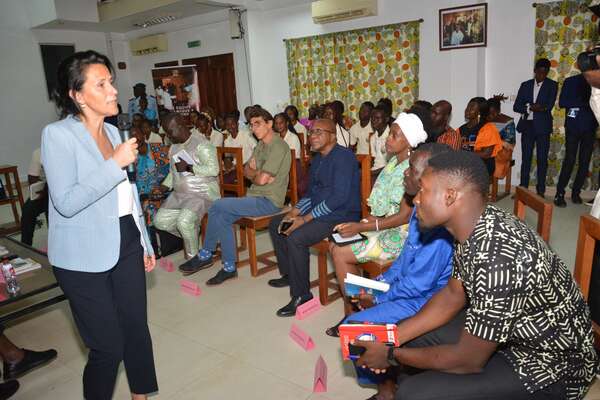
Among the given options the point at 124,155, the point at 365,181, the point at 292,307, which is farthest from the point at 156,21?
the point at 124,155

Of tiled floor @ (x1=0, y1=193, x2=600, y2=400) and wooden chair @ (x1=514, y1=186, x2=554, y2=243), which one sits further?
tiled floor @ (x1=0, y1=193, x2=600, y2=400)

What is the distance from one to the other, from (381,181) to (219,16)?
658 cm

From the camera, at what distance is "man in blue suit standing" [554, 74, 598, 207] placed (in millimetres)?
4332

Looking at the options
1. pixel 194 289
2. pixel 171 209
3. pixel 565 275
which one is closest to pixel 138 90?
pixel 171 209

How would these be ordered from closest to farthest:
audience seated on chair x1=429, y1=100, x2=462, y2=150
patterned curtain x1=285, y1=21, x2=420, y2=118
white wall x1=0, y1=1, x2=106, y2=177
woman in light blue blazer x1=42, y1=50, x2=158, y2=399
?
1. woman in light blue blazer x1=42, y1=50, x2=158, y2=399
2. audience seated on chair x1=429, y1=100, x2=462, y2=150
3. patterned curtain x1=285, y1=21, x2=420, y2=118
4. white wall x1=0, y1=1, x2=106, y2=177

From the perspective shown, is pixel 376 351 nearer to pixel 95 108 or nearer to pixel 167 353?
pixel 95 108

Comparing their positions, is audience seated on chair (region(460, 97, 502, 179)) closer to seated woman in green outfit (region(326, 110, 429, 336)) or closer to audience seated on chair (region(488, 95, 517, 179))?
audience seated on chair (region(488, 95, 517, 179))

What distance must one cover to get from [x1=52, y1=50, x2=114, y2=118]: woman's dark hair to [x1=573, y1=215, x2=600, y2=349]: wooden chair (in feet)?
5.35

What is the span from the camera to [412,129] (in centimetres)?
228

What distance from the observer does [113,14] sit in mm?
8125

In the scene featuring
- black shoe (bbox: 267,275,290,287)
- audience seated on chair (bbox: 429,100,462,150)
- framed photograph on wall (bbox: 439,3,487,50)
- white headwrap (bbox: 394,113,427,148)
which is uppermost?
framed photograph on wall (bbox: 439,3,487,50)

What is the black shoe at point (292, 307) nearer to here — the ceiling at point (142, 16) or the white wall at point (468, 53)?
the white wall at point (468, 53)

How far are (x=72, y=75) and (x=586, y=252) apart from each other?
1.73m

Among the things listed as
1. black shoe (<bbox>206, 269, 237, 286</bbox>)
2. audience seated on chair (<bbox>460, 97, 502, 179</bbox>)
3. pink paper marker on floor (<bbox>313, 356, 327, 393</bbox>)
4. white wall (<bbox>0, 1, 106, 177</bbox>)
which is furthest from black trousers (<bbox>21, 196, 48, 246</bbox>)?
white wall (<bbox>0, 1, 106, 177</bbox>)
